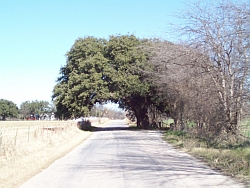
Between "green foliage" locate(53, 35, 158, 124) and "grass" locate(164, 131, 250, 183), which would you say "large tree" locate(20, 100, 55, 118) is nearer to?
"green foliage" locate(53, 35, 158, 124)

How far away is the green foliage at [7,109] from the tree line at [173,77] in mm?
82913

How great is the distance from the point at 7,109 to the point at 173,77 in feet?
374

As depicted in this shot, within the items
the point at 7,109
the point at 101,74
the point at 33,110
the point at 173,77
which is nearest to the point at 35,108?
the point at 33,110

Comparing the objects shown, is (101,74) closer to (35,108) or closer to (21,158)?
(21,158)

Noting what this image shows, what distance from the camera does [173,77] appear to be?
25.9 metres

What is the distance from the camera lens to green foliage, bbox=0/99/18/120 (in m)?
130

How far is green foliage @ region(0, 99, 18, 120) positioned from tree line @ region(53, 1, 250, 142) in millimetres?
82913

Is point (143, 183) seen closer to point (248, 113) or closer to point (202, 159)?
point (202, 159)

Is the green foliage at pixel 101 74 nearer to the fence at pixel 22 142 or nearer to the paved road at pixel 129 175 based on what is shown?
the fence at pixel 22 142

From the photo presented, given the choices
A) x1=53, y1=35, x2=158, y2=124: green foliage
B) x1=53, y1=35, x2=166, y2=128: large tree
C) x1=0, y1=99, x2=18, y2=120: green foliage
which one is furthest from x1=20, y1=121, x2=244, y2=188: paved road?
x1=0, y1=99, x2=18, y2=120: green foliage

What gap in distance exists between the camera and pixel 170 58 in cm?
2109

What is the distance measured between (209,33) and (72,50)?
98.7ft

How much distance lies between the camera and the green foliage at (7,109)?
130 meters

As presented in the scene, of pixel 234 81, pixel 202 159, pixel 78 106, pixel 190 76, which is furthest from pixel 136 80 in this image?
pixel 202 159
